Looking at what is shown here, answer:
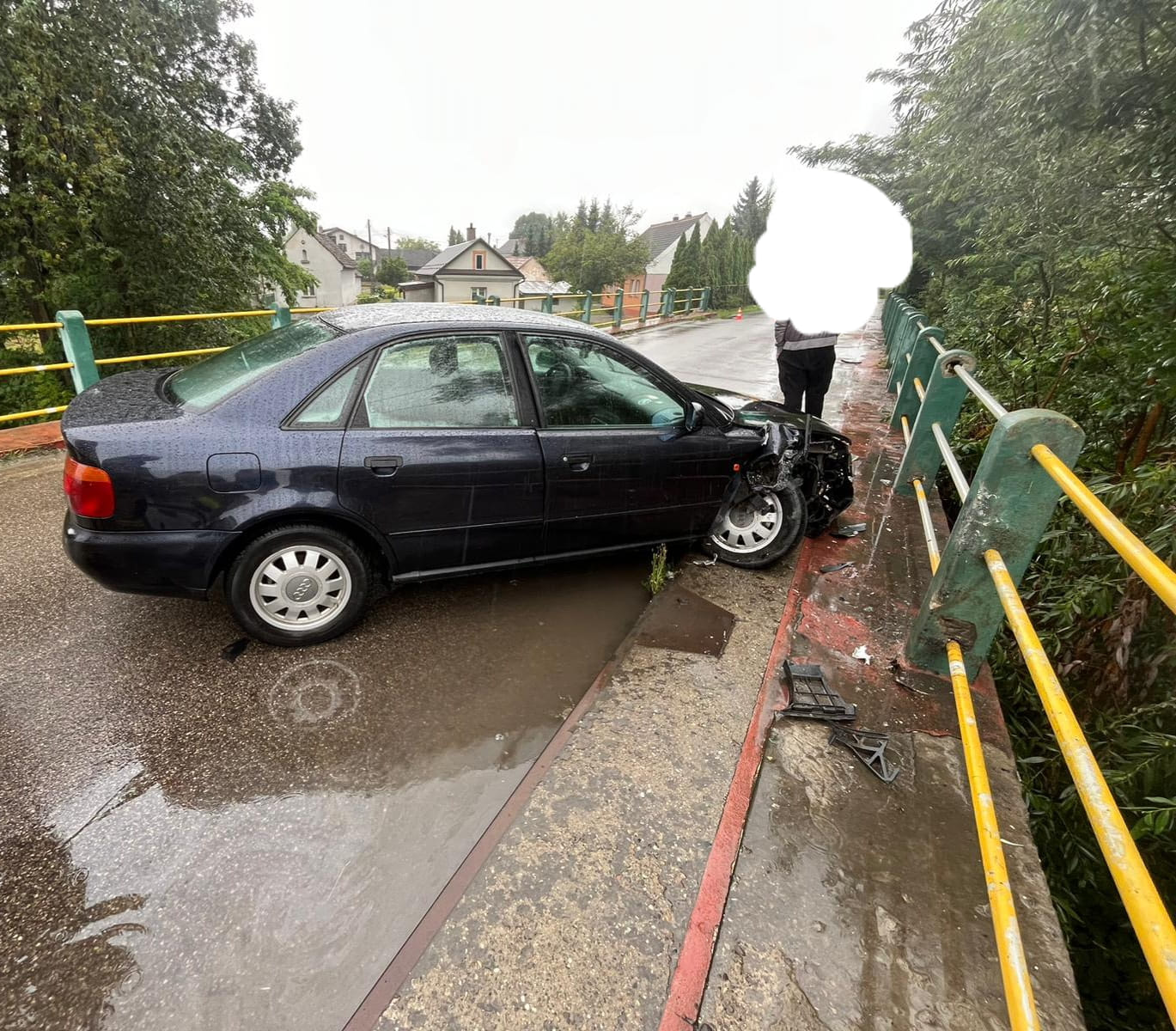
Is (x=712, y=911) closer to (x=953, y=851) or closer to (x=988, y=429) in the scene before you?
(x=953, y=851)

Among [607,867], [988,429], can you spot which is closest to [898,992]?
[607,867]

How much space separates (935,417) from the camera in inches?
168

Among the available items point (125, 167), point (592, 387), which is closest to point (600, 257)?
point (125, 167)

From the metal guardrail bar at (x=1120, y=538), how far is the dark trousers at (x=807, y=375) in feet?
12.8

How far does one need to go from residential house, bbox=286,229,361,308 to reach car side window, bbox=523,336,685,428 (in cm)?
5458

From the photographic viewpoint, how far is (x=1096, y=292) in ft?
12.1

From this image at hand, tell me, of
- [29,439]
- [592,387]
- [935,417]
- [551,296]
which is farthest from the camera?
[551,296]

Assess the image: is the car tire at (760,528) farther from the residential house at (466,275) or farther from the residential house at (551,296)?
the residential house at (466,275)

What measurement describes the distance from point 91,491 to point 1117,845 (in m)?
3.26

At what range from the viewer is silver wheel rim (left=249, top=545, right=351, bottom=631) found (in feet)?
Answer: 8.67

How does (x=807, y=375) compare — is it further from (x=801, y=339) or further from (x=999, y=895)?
(x=999, y=895)

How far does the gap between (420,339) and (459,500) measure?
30.6 inches

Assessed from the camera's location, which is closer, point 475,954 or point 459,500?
point 475,954

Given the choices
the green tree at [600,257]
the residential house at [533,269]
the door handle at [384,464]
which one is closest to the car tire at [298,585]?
the door handle at [384,464]
